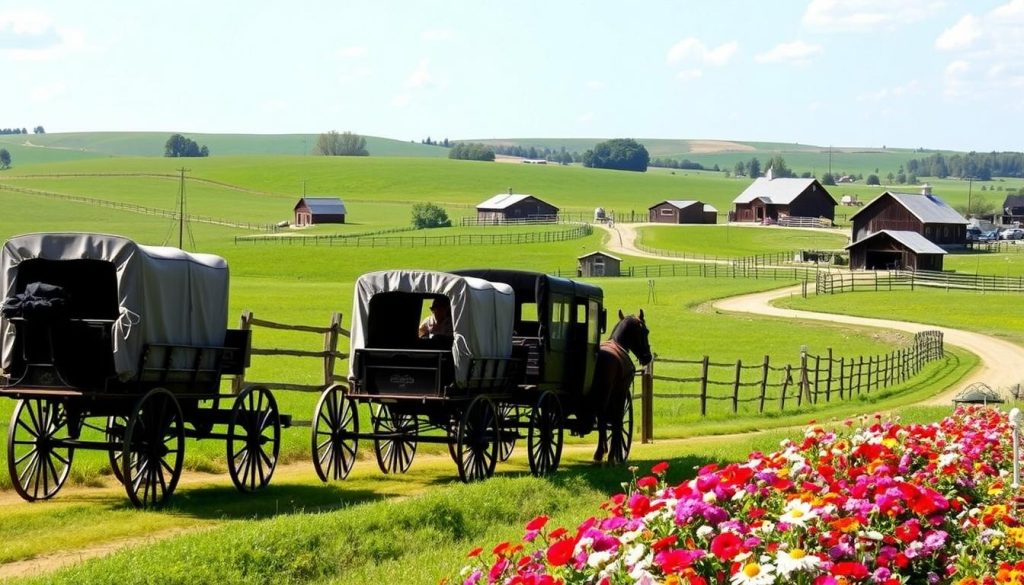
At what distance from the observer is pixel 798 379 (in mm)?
43062

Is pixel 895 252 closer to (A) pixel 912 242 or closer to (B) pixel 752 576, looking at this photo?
(A) pixel 912 242

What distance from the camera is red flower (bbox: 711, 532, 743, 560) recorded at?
7.25m

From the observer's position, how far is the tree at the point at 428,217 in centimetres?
14062

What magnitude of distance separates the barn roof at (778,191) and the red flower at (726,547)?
146m

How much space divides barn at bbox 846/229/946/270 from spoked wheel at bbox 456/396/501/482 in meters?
84.9

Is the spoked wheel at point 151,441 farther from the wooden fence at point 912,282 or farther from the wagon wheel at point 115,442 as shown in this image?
the wooden fence at point 912,282

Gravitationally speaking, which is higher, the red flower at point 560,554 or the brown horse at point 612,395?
the red flower at point 560,554

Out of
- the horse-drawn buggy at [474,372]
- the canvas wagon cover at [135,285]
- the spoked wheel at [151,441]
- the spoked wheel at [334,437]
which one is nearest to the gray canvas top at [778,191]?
the horse-drawn buggy at [474,372]

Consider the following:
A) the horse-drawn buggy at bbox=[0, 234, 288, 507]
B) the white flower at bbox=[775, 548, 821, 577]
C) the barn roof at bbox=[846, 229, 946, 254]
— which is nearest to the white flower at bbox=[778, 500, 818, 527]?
the white flower at bbox=[775, 548, 821, 577]

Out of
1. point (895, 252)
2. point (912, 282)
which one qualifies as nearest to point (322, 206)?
point (895, 252)

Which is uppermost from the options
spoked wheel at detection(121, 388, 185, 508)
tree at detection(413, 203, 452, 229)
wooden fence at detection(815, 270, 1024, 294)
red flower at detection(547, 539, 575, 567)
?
red flower at detection(547, 539, 575, 567)

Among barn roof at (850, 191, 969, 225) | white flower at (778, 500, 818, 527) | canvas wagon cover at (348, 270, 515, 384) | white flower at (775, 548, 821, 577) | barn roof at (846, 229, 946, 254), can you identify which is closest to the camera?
white flower at (775, 548, 821, 577)

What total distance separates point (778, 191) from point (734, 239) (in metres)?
22.9

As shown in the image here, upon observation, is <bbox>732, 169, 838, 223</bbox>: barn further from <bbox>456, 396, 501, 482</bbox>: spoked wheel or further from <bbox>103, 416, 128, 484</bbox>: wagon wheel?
<bbox>103, 416, 128, 484</bbox>: wagon wheel
